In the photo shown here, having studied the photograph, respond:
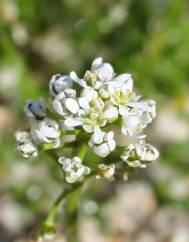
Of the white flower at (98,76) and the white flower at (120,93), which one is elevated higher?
the white flower at (98,76)

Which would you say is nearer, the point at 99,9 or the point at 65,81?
the point at 65,81

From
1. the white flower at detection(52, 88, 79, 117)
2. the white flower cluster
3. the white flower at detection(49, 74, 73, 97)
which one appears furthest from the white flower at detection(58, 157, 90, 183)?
the white flower at detection(49, 74, 73, 97)

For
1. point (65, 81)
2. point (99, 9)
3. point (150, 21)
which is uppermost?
point (99, 9)

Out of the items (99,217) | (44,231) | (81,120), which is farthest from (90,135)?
(99,217)

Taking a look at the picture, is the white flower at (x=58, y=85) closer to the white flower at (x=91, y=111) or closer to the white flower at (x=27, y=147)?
the white flower at (x=91, y=111)

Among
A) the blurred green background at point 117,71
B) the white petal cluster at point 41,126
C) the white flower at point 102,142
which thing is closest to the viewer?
the white flower at point 102,142

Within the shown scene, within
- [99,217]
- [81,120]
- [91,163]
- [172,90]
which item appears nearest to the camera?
[81,120]

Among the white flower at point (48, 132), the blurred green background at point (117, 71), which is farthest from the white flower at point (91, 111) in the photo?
the blurred green background at point (117, 71)

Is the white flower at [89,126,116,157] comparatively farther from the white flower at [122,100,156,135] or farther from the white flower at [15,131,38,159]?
the white flower at [15,131,38,159]

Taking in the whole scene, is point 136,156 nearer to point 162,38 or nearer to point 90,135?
point 90,135
